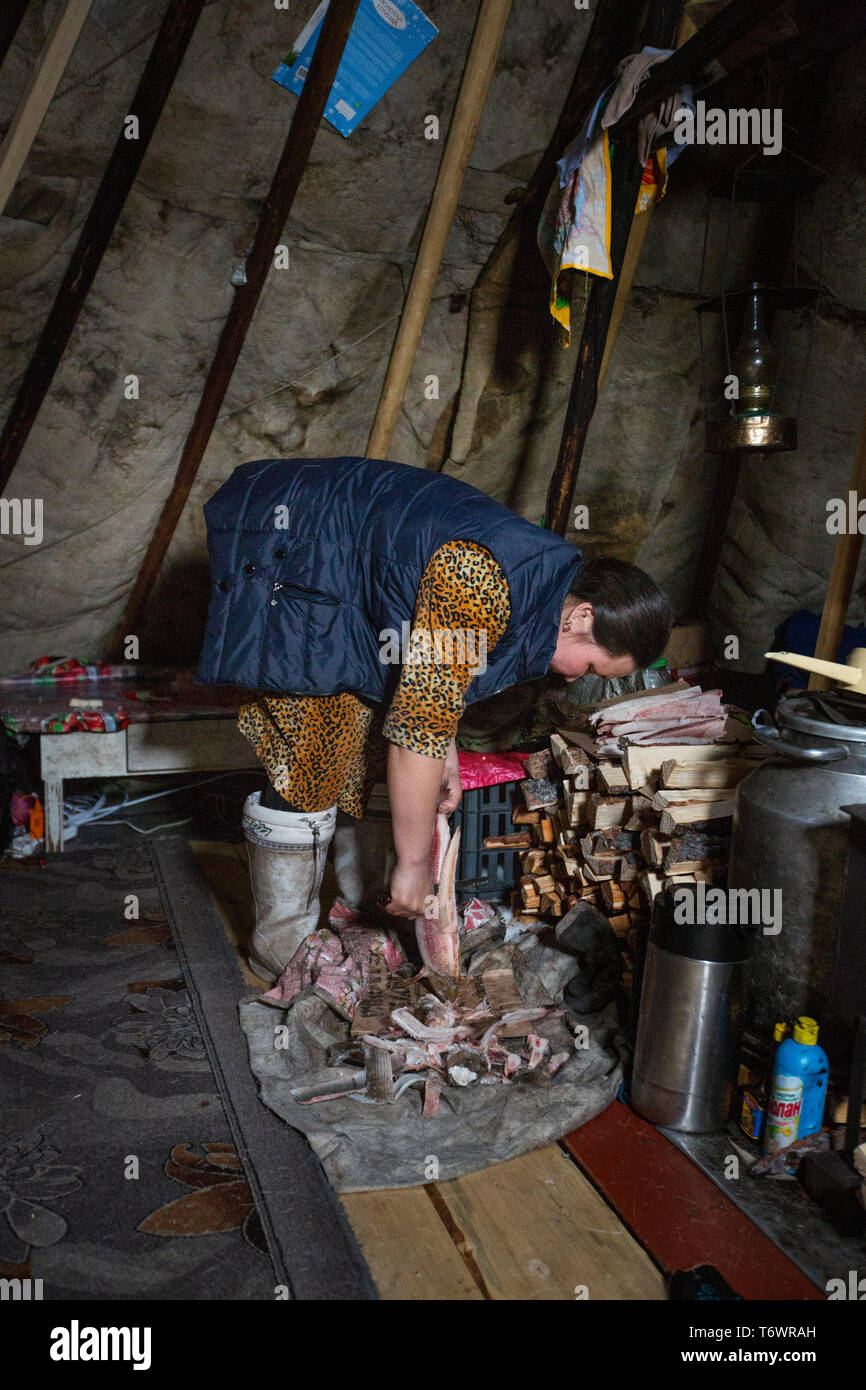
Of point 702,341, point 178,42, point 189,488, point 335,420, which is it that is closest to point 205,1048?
point 189,488

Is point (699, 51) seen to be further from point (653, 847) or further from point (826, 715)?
point (653, 847)

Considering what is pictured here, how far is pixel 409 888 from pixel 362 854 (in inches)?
30.6

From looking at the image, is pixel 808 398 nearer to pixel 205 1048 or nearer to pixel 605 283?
pixel 605 283

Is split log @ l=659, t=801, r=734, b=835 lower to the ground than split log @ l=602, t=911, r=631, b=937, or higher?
higher

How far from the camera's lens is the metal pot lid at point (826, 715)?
1848 mm

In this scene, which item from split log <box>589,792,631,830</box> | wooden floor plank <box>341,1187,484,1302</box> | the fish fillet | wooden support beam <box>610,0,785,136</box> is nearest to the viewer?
wooden floor plank <box>341,1187,484,1302</box>

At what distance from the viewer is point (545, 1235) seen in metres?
1.62

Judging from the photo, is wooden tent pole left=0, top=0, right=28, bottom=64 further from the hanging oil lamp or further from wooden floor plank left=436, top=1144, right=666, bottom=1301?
wooden floor plank left=436, top=1144, right=666, bottom=1301

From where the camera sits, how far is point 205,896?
299cm

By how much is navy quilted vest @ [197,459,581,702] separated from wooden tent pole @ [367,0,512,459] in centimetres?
118

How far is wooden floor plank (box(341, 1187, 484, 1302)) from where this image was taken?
4.91 feet

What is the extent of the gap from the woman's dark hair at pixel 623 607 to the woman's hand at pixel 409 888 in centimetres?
60

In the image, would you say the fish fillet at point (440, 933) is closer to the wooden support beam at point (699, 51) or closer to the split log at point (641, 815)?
the split log at point (641, 815)

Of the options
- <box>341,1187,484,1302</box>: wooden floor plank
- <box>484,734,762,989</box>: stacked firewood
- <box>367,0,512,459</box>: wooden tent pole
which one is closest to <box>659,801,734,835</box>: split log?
<box>484,734,762,989</box>: stacked firewood
